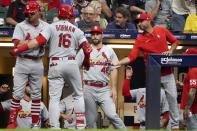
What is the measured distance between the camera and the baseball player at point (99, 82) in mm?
13703

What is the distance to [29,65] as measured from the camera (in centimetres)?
1297

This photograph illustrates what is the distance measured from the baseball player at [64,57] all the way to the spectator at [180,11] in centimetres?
376

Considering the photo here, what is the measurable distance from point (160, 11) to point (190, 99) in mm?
3838

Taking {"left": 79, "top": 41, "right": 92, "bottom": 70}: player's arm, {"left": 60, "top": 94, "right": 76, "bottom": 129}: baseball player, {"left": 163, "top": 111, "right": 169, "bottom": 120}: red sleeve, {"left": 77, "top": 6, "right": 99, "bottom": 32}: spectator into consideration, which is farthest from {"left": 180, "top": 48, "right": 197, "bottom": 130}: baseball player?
{"left": 77, "top": 6, "right": 99, "bottom": 32}: spectator

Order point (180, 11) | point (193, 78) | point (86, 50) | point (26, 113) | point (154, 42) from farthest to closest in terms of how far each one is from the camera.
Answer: point (180, 11), point (26, 113), point (154, 42), point (193, 78), point (86, 50)

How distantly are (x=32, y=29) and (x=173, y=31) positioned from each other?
3.45 m

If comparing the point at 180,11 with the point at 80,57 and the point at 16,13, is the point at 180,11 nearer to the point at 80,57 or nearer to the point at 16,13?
the point at 16,13

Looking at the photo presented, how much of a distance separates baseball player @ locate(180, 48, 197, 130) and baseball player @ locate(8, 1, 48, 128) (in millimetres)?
2407

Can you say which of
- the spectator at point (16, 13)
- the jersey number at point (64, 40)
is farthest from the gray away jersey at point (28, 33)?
the spectator at point (16, 13)

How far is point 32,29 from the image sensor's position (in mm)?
12992

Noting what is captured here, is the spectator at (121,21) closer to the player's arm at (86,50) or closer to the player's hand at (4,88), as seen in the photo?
the player's hand at (4,88)

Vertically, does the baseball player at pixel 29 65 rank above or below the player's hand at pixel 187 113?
above

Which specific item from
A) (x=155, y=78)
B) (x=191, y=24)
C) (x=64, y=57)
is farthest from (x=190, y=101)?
(x=191, y=24)

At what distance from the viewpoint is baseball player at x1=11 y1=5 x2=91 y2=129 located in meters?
12.7
